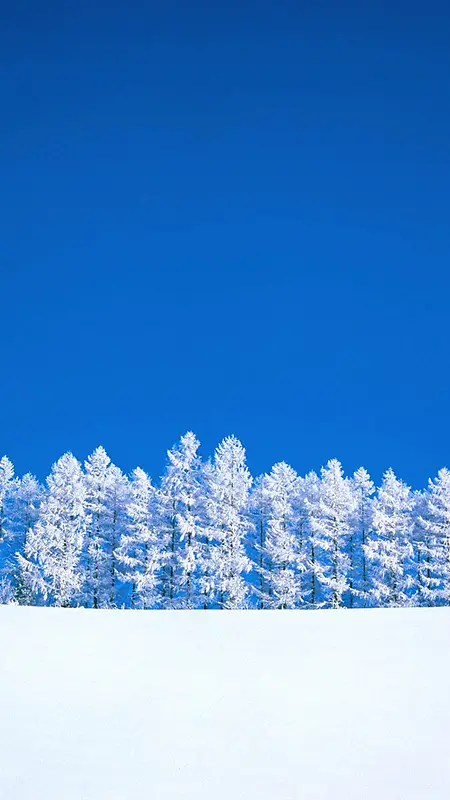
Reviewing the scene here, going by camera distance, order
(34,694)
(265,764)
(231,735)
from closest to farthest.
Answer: (265,764) → (231,735) → (34,694)

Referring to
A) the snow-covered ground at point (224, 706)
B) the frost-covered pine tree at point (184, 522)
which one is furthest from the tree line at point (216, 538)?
the snow-covered ground at point (224, 706)

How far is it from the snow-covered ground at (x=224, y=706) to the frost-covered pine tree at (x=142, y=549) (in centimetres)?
1523

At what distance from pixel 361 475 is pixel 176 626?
804 inches

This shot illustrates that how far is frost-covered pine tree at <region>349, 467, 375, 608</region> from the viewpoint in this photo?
93.0 ft

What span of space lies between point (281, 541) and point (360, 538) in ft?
13.5

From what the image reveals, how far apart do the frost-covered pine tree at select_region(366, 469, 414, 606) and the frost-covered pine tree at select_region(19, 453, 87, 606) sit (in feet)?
38.2

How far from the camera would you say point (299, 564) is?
2731 centimetres

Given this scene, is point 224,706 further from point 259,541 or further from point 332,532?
point 332,532

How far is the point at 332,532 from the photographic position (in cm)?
2794

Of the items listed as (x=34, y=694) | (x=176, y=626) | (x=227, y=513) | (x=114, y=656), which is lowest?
(x=34, y=694)

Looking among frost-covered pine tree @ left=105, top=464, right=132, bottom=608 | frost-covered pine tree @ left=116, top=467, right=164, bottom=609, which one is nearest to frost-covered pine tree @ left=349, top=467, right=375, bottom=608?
frost-covered pine tree @ left=116, top=467, right=164, bottom=609

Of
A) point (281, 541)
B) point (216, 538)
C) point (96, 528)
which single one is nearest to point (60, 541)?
point (96, 528)

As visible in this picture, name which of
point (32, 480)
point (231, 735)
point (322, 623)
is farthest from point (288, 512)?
point (231, 735)

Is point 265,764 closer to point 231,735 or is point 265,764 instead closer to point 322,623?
point 231,735
